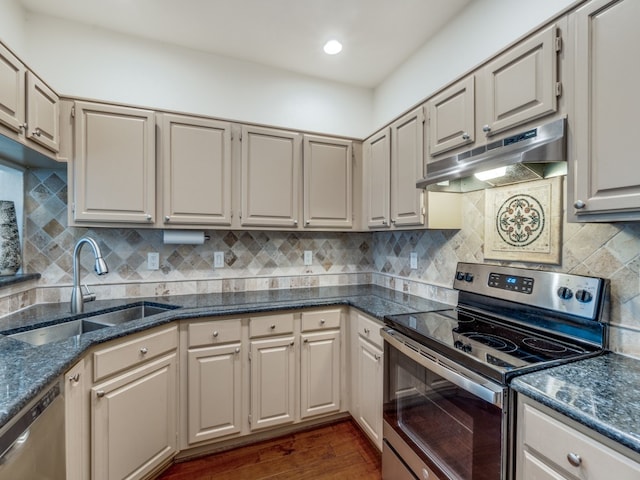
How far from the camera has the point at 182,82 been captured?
238 centimetres

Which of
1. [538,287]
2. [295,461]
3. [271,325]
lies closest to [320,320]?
[271,325]

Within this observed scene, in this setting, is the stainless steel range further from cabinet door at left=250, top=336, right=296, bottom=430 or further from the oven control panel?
cabinet door at left=250, top=336, right=296, bottom=430

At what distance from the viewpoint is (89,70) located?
2.16m

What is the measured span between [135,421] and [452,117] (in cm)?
231

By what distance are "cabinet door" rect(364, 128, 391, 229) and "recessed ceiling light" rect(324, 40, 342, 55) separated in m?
0.70

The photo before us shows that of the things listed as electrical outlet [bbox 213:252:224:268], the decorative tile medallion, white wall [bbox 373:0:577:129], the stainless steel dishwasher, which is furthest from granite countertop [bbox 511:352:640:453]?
electrical outlet [bbox 213:252:224:268]

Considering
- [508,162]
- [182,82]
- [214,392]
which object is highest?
[182,82]

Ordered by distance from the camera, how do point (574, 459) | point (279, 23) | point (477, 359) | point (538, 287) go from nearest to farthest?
point (574, 459), point (477, 359), point (538, 287), point (279, 23)

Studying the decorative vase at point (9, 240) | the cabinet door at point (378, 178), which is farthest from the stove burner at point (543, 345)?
the decorative vase at point (9, 240)

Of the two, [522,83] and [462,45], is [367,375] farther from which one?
[462,45]

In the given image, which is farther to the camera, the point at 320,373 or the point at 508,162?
the point at 320,373

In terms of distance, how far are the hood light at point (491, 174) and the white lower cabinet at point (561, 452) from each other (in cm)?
97

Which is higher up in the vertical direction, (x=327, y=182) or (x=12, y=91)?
(x=12, y=91)

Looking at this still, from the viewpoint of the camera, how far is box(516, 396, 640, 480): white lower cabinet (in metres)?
0.76
